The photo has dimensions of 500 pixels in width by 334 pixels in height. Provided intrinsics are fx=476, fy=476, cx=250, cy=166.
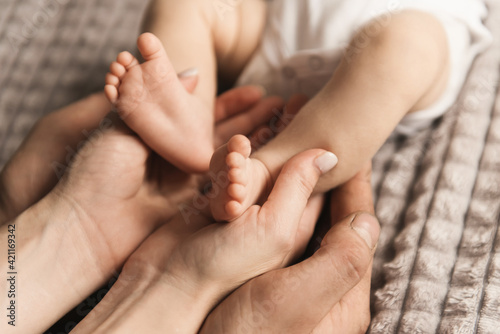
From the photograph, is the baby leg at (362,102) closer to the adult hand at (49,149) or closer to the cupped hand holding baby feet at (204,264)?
the cupped hand holding baby feet at (204,264)

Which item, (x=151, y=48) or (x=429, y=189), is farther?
(x=429, y=189)

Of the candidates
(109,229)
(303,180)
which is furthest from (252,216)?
(109,229)

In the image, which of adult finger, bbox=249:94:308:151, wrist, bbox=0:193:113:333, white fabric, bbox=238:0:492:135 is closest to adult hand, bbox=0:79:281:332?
wrist, bbox=0:193:113:333

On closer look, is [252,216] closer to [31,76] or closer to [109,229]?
[109,229]

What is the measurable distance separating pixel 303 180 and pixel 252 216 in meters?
0.09

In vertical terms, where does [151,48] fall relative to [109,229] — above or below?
above

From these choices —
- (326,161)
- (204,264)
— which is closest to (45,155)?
(204,264)

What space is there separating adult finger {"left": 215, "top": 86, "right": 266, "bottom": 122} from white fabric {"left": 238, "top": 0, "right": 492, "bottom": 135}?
6cm

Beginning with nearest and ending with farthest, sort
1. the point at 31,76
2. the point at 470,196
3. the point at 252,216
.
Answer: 1. the point at 252,216
2. the point at 470,196
3. the point at 31,76

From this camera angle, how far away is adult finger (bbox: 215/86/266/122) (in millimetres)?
937

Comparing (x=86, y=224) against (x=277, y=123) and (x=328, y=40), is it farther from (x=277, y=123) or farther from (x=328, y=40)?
(x=328, y=40)

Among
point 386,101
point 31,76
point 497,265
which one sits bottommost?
point 497,265

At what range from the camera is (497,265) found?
2.27 ft

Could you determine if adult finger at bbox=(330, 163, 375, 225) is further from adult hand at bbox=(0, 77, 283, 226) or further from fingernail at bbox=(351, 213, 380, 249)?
adult hand at bbox=(0, 77, 283, 226)
